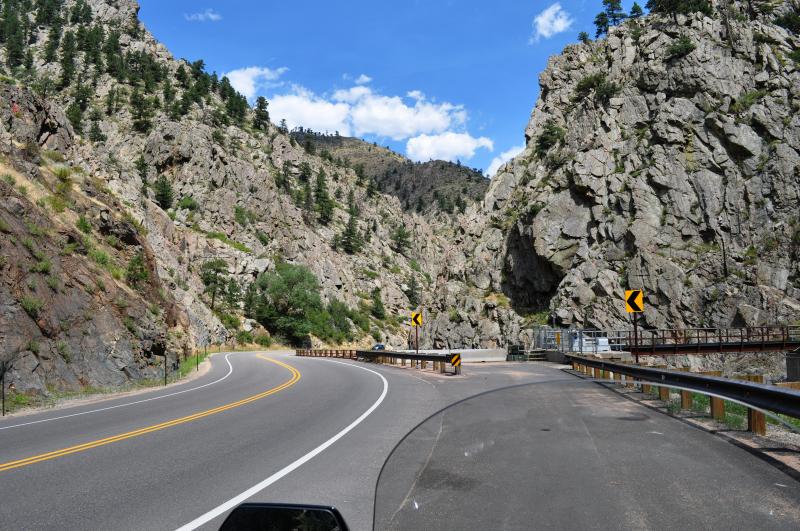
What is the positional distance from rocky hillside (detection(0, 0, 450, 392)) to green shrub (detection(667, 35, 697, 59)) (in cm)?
6208

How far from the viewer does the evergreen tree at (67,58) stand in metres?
104

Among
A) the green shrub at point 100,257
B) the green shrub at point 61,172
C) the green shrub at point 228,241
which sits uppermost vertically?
the green shrub at point 228,241

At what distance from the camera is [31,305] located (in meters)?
16.9

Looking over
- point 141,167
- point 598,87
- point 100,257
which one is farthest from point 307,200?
point 100,257

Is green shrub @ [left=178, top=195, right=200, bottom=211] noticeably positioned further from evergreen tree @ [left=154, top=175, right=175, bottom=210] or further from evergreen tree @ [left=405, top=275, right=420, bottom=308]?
evergreen tree @ [left=405, top=275, right=420, bottom=308]

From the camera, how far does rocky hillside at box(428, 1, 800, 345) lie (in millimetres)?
47656

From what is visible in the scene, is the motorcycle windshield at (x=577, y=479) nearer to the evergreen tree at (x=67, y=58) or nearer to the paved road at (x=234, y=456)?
the paved road at (x=234, y=456)

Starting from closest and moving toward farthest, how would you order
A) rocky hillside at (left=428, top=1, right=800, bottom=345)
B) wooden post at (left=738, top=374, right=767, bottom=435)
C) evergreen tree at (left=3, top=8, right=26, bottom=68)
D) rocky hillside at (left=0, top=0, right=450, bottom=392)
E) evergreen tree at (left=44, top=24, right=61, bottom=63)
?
wooden post at (left=738, top=374, right=767, bottom=435), rocky hillside at (left=0, top=0, right=450, bottom=392), rocky hillside at (left=428, top=1, right=800, bottom=345), evergreen tree at (left=3, top=8, right=26, bottom=68), evergreen tree at (left=44, top=24, right=61, bottom=63)

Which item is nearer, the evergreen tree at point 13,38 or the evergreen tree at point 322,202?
the evergreen tree at point 13,38

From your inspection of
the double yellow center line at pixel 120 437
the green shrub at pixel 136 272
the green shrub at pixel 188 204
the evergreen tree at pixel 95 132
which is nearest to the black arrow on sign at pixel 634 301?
the double yellow center line at pixel 120 437

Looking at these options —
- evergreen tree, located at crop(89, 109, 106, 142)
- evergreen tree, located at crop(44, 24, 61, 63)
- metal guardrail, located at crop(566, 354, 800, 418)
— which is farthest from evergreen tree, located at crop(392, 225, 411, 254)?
metal guardrail, located at crop(566, 354, 800, 418)

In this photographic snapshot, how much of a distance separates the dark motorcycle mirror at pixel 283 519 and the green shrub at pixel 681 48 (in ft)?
235

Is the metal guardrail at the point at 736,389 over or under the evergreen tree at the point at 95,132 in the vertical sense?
under

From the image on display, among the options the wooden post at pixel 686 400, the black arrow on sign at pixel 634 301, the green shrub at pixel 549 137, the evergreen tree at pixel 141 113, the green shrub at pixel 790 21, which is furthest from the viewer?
the evergreen tree at pixel 141 113
